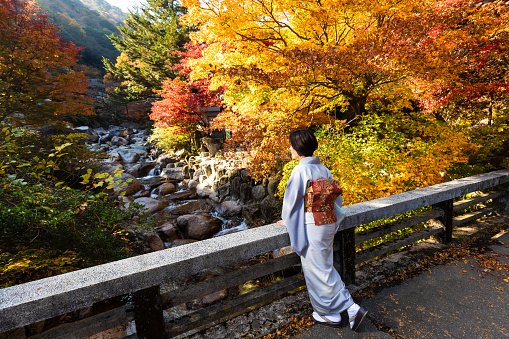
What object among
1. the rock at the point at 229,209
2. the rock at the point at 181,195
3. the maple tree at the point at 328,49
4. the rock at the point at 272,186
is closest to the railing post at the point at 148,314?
the maple tree at the point at 328,49

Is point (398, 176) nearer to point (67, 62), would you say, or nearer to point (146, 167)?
point (67, 62)

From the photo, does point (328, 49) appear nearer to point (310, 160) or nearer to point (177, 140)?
point (310, 160)

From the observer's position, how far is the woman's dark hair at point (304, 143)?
7.18 feet

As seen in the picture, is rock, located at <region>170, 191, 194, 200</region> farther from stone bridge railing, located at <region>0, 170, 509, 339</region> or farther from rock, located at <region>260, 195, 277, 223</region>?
stone bridge railing, located at <region>0, 170, 509, 339</region>

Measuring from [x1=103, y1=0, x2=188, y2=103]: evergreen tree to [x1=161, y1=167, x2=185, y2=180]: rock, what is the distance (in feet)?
29.7

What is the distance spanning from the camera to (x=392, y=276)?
2.78 m

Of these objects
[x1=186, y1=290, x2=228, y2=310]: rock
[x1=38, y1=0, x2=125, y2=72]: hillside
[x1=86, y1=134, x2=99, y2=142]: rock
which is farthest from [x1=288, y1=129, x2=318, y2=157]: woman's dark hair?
[x1=38, y1=0, x2=125, y2=72]: hillside

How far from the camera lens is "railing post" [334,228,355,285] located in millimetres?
2533

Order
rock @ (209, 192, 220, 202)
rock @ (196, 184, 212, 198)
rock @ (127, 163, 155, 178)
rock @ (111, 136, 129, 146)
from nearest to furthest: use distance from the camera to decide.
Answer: rock @ (209, 192, 220, 202) → rock @ (196, 184, 212, 198) → rock @ (127, 163, 155, 178) → rock @ (111, 136, 129, 146)

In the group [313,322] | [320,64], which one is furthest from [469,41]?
[313,322]

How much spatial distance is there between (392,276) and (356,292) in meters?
0.56

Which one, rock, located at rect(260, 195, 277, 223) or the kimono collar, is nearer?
the kimono collar

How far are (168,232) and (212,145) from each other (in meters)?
8.44

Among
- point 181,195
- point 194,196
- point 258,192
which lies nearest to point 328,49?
point 258,192
